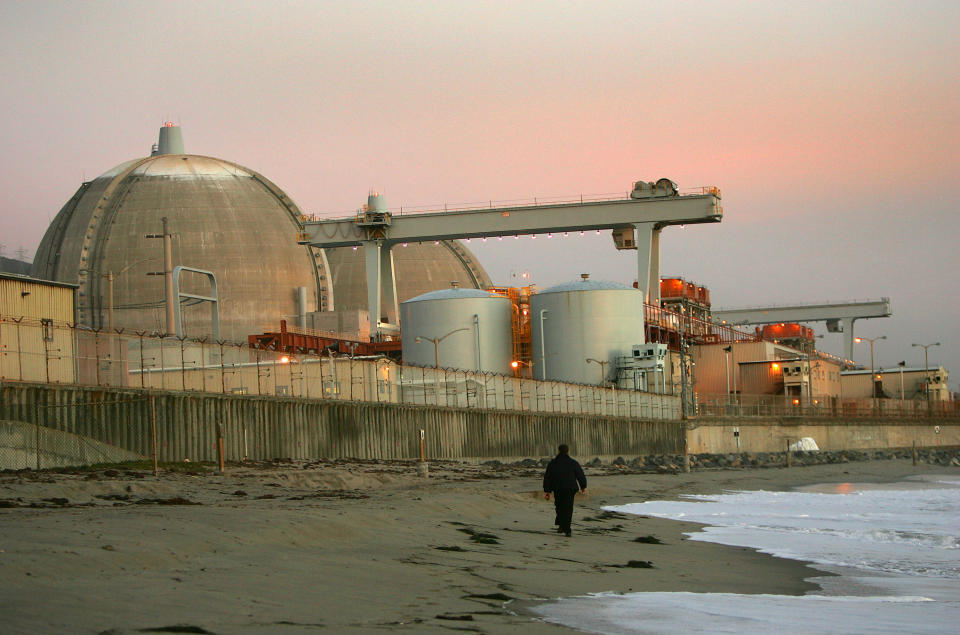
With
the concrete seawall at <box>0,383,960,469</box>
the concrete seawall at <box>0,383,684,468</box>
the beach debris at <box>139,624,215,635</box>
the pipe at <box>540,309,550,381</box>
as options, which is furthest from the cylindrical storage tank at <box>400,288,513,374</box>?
the beach debris at <box>139,624,215,635</box>

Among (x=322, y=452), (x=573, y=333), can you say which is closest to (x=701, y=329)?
(x=573, y=333)

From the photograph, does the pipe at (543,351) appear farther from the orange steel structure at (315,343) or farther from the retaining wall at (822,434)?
the orange steel structure at (315,343)

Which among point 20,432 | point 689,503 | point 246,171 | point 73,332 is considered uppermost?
point 246,171

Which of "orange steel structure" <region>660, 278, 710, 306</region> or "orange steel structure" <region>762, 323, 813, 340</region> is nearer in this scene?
"orange steel structure" <region>660, 278, 710, 306</region>

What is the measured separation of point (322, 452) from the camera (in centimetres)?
4231

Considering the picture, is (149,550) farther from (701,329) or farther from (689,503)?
(701,329)

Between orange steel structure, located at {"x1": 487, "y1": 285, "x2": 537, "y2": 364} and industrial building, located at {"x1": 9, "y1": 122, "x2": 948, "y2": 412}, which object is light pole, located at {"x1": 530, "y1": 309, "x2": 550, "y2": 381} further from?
orange steel structure, located at {"x1": 487, "y1": 285, "x2": 537, "y2": 364}

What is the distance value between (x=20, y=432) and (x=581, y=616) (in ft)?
70.8

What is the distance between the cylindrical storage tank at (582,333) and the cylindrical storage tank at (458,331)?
310cm

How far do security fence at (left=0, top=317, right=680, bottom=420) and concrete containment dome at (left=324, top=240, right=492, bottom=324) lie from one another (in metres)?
52.4

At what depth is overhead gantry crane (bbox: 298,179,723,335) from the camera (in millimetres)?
81375

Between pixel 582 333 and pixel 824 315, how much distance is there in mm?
64340

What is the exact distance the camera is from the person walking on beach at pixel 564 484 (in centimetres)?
1878

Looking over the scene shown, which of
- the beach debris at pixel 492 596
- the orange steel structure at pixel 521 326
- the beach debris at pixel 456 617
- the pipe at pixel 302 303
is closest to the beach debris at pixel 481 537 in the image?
the beach debris at pixel 492 596
